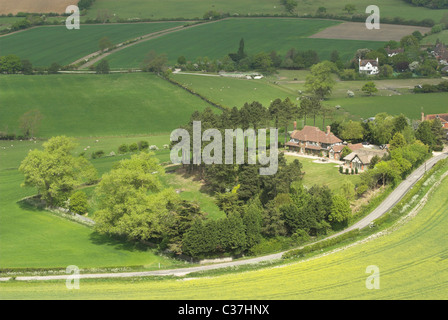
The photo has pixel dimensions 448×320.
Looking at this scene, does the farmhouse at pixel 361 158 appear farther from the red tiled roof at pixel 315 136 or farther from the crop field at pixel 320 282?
the crop field at pixel 320 282

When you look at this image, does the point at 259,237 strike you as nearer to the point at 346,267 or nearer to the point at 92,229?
the point at 346,267

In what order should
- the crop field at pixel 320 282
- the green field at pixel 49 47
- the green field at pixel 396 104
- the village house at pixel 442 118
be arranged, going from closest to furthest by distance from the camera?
the crop field at pixel 320 282 → the village house at pixel 442 118 → the green field at pixel 396 104 → the green field at pixel 49 47

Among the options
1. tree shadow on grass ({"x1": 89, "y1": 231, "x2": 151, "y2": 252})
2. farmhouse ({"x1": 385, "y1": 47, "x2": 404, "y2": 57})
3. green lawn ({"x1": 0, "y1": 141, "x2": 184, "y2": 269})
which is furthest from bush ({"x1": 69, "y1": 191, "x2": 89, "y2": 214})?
Result: farmhouse ({"x1": 385, "y1": 47, "x2": 404, "y2": 57})

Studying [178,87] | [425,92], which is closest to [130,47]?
[178,87]

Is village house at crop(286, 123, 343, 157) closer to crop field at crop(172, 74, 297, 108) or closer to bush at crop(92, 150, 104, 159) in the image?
crop field at crop(172, 74, 297, 108)

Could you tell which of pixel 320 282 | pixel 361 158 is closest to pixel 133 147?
pixel 361 158

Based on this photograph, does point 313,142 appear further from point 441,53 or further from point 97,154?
point 441,53

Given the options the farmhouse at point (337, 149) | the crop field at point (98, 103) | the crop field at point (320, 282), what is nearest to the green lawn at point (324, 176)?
the farmhouse at point (337, 149)
